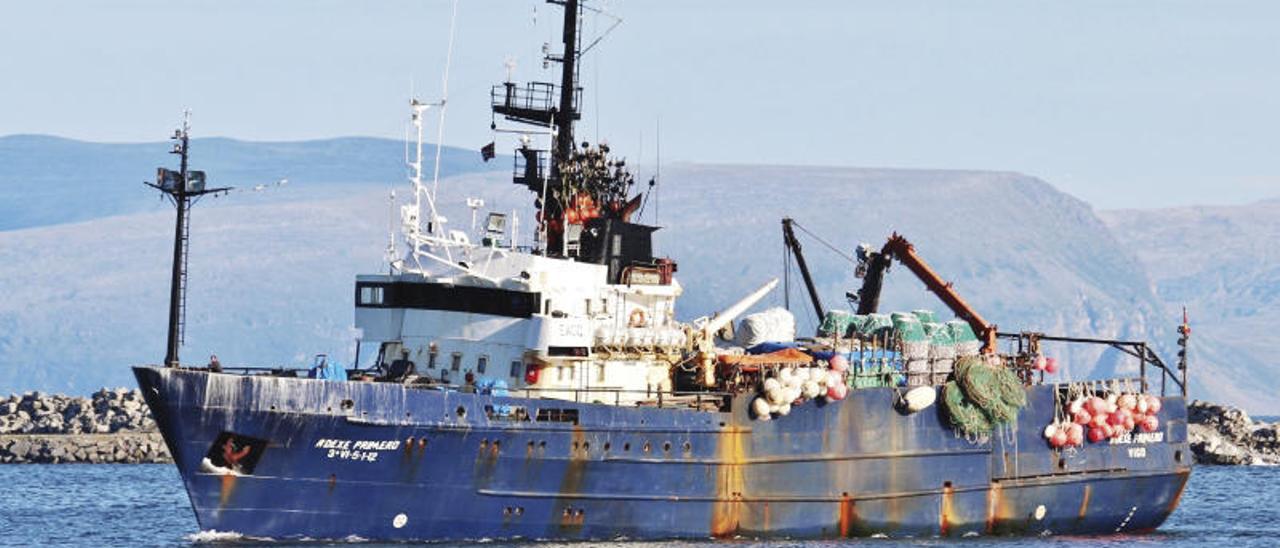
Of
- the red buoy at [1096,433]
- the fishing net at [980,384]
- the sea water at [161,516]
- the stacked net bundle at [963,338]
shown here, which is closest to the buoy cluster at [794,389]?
the sea water at [161,516]

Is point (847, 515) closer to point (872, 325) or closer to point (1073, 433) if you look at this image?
point (872, 325)

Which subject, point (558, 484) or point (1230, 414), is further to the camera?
point (1230, 414)

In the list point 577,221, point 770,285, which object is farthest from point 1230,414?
point 577,221

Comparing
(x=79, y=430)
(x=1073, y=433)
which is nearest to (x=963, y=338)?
(x=1073, y=433)

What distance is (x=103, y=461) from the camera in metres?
90.2

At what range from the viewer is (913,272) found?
59.7 meters

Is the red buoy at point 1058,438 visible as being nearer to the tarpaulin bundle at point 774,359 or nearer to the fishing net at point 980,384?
the fishing net at point 980,384

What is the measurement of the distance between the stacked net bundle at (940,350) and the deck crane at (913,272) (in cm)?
197

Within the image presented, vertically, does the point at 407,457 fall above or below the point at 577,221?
below

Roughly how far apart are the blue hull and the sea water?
1.88 feet

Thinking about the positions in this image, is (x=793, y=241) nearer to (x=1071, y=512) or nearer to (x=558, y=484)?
(x=1071, y=512)

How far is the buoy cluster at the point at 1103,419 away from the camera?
54844 mm

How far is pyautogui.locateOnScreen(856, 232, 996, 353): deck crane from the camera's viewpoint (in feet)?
188

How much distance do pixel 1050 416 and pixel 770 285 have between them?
23.1ft
